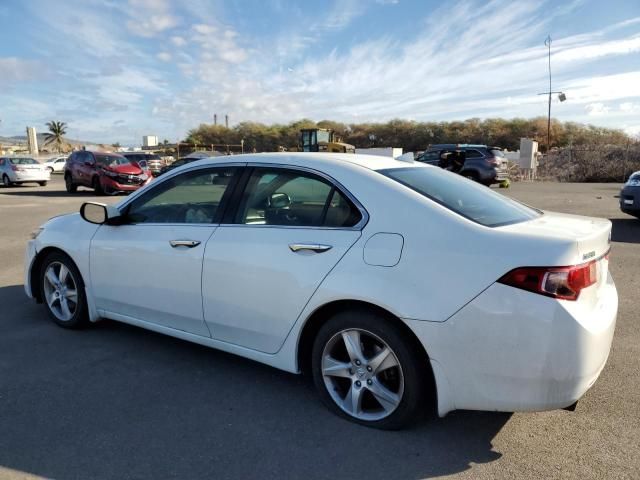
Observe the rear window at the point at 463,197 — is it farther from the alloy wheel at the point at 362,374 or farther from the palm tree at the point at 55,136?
the palm tree at the point at 55,136

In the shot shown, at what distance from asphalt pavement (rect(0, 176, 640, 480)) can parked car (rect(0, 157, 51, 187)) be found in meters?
23.0

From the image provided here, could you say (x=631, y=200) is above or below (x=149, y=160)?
below

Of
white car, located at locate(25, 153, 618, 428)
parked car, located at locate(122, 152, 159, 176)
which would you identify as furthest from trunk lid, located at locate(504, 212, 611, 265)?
parked car, located at locate(122, 152, 159, 176)

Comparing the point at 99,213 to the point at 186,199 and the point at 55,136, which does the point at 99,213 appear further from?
the point at 55,136

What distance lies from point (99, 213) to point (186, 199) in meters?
0.78

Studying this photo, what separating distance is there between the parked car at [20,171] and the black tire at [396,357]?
2523 cm

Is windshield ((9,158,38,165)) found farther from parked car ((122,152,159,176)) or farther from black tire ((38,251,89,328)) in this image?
black tire ((38,251,89,328))

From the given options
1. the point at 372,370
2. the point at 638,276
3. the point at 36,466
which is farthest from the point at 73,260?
the point at 638,276

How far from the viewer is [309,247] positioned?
9.96 ft

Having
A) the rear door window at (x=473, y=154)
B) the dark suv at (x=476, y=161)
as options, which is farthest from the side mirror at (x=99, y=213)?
the rear door window at (x=473, y=154)

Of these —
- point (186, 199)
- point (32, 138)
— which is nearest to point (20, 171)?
point (186, 199)

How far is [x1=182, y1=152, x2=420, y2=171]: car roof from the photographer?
3.27 m

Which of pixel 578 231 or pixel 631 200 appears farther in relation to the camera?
pixel 631 200

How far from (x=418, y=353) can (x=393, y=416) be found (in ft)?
1.40
